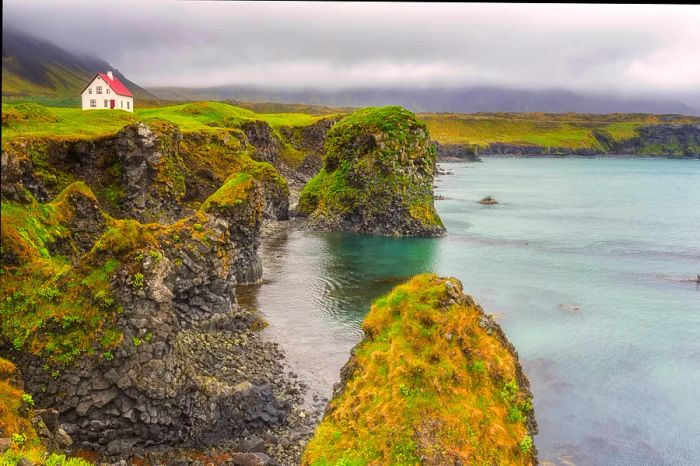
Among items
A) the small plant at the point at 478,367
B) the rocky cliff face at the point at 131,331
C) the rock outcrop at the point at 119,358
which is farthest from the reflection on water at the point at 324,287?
the small plant at the point at 478,367

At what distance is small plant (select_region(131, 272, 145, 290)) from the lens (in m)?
24.1

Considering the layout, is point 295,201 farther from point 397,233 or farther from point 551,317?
point 551,317

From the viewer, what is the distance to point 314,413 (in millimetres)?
28234

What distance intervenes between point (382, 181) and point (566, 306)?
1467 inches

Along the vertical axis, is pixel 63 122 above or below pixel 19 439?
above

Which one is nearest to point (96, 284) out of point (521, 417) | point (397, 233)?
point (521, 417)

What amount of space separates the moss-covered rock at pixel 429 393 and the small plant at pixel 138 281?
10.2 meters

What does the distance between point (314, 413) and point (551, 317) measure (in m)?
26.6

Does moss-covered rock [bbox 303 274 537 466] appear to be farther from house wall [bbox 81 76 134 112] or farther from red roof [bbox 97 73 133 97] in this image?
red roof [bbox 97 73 133 97]

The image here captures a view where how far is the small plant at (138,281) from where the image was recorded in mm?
24141

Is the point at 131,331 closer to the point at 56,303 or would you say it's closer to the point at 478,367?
the point at 56,303

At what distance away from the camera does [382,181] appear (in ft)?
261

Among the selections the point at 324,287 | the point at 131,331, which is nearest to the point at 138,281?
the point at 131,331

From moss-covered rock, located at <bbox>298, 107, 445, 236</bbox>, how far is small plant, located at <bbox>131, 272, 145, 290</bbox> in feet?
183
